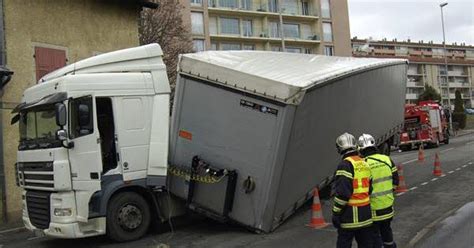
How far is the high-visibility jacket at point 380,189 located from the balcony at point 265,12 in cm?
5038

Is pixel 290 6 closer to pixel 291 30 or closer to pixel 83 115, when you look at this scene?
pixel 291 30

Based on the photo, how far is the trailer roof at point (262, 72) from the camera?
845cm

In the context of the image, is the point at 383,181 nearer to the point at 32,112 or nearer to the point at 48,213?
the point at 48,213

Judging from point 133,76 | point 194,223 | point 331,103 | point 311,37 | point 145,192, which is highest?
point 311,37

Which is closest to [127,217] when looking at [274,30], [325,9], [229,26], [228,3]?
[229,26]

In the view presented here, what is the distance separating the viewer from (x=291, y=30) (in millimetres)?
61844

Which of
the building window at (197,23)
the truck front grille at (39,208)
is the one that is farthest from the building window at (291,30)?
the truck front grille at (39,208)

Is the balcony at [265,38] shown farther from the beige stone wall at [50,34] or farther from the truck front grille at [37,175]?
the truck front grille at [37,175]

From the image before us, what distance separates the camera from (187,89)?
950cm

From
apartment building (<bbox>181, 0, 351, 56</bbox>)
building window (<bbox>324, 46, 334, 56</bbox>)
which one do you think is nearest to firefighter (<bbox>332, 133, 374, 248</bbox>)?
apartment building (<bbox>181, 0, 351, 56</bbox>)

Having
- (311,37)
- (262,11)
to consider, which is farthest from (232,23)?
(311,37)

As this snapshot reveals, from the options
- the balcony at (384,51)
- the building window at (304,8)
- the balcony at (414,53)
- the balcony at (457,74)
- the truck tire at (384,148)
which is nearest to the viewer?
the truck tire at (384,148)

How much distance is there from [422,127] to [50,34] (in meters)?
22.7

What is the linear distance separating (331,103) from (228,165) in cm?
246
